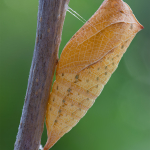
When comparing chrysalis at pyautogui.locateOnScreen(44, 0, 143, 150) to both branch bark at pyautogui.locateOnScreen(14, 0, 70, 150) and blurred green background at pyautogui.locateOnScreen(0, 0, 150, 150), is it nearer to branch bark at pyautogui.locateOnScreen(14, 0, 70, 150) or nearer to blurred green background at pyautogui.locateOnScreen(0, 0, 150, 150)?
branch bark at pyautogui.locateOnScreen(14, 0, 70, 150)

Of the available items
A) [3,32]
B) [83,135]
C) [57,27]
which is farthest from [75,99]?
[3,32]

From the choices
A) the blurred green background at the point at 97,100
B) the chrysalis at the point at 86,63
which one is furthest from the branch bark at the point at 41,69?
the blurred green background at the point at 97,100

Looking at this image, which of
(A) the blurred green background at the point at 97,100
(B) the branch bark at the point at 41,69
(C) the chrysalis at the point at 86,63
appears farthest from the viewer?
(A) the blurred green background at the point at 97,100

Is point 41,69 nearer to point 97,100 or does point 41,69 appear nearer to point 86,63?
point 86,63

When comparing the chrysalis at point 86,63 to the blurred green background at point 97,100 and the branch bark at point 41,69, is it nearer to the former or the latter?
the branch bark at point 41,69

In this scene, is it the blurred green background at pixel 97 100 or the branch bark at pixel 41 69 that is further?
the blurred green background at pixel 97 100

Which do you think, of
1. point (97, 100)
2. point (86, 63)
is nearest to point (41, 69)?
point (86, 63)

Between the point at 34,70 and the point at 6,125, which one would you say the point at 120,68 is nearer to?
the point at 6,125

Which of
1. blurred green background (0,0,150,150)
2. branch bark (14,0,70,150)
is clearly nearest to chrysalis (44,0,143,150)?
branch bark (14,0,70,150)
